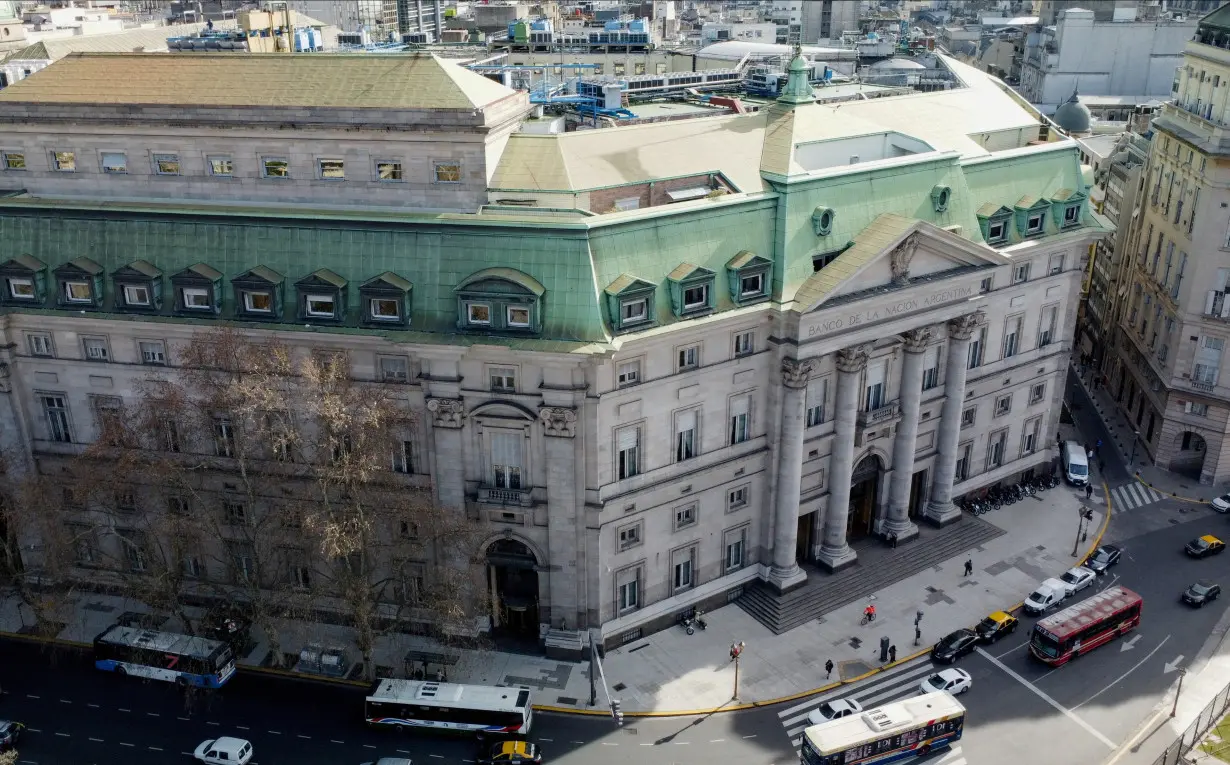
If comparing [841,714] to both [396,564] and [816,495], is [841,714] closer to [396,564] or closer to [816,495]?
[816,495]

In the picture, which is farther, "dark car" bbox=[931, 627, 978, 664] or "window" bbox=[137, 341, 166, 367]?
"dark car" bbox=[931, 627, 978, 664]

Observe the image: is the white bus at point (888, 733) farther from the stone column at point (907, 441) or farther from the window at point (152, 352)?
the window at point (152, 352)

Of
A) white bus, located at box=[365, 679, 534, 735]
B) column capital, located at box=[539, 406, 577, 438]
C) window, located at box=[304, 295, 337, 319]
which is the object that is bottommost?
white bus, located at box=[365, 679, 534, 735]

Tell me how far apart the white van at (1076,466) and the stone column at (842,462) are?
2998 cm

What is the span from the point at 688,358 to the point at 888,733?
30331 mm

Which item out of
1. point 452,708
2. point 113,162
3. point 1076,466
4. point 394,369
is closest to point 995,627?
point 1076,466

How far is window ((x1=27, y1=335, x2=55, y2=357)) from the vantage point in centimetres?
8462

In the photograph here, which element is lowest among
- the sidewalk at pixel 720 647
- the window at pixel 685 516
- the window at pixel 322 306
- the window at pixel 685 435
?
the sidewalk at pixel 720 647

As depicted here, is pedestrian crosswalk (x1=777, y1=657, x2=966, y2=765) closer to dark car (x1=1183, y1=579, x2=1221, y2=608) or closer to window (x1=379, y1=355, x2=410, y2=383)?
dark car (x1=1183, y1=579, x2=1221, y2=608)

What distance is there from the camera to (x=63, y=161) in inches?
3433

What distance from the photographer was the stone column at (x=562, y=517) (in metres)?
78.1

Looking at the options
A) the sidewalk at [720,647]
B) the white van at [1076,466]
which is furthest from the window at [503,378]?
the white van at [1076,466]

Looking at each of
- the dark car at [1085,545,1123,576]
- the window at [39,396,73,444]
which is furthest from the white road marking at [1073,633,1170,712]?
the window at [39,396,73,444]

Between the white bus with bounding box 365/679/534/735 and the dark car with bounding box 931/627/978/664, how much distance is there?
3311cm
